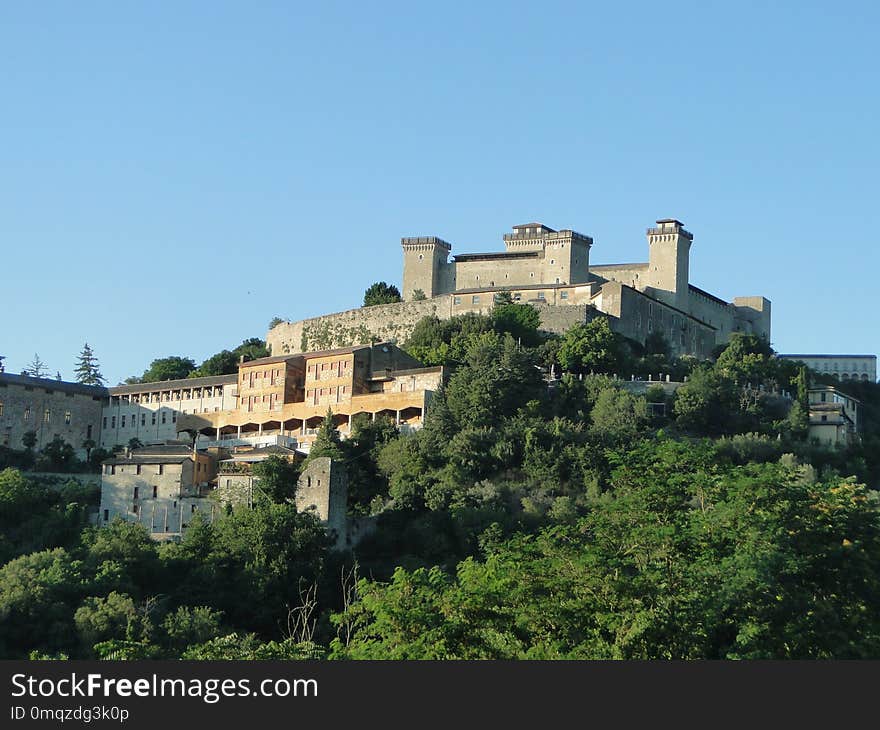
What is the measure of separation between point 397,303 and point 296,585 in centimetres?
3842

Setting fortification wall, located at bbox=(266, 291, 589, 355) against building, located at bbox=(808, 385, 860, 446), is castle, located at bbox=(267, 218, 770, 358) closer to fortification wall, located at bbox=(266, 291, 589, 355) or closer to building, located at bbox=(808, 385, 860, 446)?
fortification wall, located at bbox=(266, 291, 589, 355)

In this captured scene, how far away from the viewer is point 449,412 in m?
73.6

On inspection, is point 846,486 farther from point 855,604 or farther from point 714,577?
point 714,577

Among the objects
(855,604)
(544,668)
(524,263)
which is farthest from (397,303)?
(544,668)

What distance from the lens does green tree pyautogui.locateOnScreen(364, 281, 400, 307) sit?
10381 cm

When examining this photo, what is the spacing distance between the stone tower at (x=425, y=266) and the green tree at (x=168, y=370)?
1433 centimetres

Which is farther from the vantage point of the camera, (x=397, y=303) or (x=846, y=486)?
(x=397, y=303)

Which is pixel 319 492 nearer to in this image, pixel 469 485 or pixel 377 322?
pixel 469 485

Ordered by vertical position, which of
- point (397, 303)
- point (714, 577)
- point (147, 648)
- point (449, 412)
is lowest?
point (147, 648)

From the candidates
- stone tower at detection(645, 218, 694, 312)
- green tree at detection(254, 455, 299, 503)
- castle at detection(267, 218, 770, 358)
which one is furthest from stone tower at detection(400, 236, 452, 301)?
green tree at detection(254, 455, 299, 503)

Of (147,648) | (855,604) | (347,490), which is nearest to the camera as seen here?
(855,604)

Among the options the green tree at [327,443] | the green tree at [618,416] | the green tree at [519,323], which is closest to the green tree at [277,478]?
Answer: the green tree at [327,443]

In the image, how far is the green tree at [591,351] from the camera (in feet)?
272

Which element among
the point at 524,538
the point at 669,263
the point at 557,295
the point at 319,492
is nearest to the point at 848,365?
the point at 669,263
